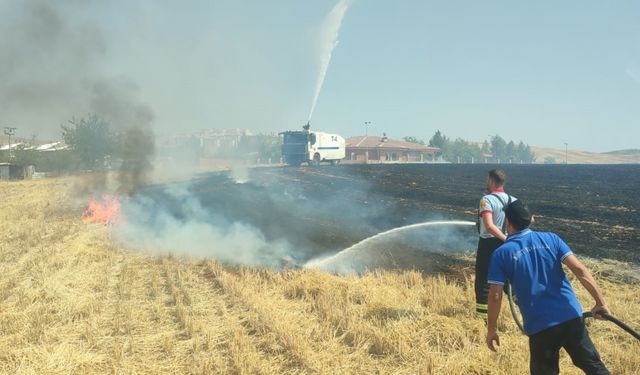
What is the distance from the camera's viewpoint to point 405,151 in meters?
92.4

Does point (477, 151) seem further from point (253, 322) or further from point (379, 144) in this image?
point (253, 322)

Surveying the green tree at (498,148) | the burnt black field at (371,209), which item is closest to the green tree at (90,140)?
the burnt black field at (371,209)

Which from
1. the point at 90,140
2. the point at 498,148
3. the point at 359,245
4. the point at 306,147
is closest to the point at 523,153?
the point at 498,148

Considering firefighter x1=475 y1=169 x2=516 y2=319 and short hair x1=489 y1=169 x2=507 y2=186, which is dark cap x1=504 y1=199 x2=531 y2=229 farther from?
short hair x1=489 y1=169 x2=507 y2=186

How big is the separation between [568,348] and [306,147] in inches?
1409

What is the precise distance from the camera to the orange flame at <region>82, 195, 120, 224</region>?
50.5ft

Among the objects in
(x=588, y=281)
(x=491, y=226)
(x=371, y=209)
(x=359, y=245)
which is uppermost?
(x=491, y=226)

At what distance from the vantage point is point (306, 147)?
38656mm

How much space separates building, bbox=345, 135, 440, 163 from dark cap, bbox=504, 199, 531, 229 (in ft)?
262

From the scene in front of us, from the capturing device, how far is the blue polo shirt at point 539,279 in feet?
10.9

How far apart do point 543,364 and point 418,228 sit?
10500 mm

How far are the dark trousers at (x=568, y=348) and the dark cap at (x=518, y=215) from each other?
792mm

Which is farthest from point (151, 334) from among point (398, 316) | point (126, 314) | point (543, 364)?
point (543, 364)

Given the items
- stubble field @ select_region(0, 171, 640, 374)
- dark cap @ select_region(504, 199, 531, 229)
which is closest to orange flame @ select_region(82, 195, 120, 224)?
stubble field @ select_region(0, 171, 640, 374)
